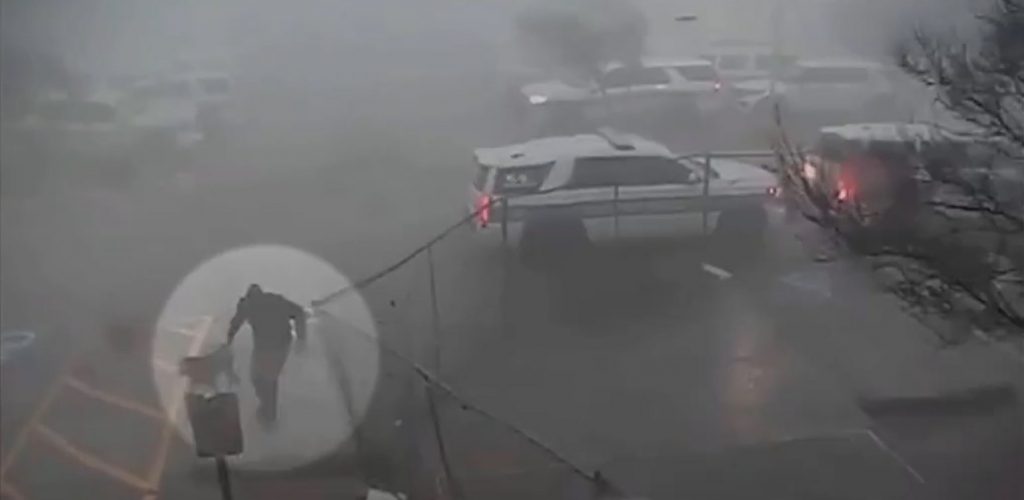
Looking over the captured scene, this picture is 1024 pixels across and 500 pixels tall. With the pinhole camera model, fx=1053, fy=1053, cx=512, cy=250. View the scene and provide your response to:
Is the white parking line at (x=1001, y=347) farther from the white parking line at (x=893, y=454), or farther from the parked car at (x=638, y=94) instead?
the parked car at (x=638, y=94)

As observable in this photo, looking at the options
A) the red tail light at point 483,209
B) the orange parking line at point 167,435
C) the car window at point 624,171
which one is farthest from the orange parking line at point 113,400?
the car window at point 624,171

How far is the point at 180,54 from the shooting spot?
4.83 feet

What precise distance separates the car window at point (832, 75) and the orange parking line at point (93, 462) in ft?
3.60

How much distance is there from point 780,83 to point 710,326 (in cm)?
36

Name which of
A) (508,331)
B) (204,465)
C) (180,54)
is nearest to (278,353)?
(204,465)

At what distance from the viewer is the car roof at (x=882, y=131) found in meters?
1.48

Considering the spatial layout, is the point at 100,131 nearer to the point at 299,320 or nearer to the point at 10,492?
the point at 299,320

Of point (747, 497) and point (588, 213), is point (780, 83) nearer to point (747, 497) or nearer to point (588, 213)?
point (588, 213)

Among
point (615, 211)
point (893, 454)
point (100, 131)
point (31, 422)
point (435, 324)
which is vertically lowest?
point (893, 454)

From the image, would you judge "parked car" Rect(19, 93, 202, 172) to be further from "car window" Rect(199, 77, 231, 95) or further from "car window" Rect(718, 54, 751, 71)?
"car window" Rect(718, 54, 751, 71)

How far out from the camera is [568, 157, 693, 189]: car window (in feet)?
4.88

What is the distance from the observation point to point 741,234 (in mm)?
1527

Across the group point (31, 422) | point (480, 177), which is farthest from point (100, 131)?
point (480, 177)
